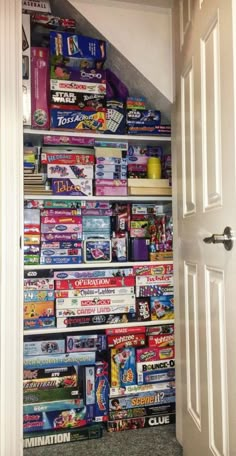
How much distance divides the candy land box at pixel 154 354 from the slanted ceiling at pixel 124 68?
1246 millimetres

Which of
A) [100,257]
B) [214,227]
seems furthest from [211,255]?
[100,257]

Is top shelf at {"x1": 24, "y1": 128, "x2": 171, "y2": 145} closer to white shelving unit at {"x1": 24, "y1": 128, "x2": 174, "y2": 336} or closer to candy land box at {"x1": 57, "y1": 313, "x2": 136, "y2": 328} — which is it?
white shelving unit at {"x1": 24, "y1": 128, "x2": 174, "y2": 336}

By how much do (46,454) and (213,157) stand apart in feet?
4.83

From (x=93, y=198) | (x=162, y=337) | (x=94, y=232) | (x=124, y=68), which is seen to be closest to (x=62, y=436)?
(x=162, y=337)

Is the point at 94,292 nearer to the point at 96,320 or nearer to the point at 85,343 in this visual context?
the point at 96,320

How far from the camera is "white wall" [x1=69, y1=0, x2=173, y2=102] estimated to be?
151cm

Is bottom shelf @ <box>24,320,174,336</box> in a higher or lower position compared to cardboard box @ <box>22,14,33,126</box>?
lower

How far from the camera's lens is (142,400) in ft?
5.47

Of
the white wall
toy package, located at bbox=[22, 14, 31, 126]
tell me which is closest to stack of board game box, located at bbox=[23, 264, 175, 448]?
toy package, located at bbox=[22, 14, 31, 126]

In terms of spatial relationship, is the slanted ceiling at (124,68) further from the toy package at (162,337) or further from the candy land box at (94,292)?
the toy package at (162,337)

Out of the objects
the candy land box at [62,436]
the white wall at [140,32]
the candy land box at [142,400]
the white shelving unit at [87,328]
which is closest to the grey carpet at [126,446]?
the candy land box at [62,436]

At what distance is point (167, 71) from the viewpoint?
1549 mm

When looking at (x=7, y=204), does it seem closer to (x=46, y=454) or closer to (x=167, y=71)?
(x=167, y=71)

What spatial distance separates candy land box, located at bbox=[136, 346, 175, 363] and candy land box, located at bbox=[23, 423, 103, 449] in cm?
38
